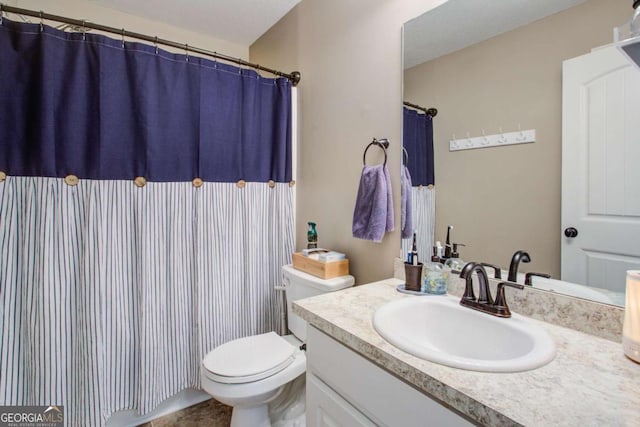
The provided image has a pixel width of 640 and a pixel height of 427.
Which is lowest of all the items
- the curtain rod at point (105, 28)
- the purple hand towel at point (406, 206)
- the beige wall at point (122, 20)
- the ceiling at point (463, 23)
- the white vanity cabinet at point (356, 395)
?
the white vanity cabinet at point (356, 395)

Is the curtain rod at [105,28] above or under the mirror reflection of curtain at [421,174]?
above

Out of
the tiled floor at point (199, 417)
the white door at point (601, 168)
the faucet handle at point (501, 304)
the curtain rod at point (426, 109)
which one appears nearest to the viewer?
the white door at point (601, 168)

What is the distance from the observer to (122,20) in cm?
203

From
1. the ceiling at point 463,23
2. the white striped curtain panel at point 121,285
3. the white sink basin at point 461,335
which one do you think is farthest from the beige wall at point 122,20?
the white sink basin at point 461,335

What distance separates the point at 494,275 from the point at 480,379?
0.53 m

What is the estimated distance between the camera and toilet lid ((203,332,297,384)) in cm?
128

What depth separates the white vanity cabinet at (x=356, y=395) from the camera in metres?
0.65

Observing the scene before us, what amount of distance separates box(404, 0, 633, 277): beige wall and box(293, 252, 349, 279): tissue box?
20.7 inches

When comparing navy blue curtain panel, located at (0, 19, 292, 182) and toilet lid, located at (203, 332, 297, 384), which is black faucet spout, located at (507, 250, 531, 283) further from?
navy blue curtain panel, located at (0, 19, 292, 182)

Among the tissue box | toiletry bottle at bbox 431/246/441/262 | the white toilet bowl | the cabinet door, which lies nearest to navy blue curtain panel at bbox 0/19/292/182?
the tissue box

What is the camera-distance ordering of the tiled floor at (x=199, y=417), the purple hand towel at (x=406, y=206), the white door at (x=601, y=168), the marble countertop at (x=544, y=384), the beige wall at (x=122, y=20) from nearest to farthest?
the marble countertop at (x=544, y=384)
the white door at (x=601, y=168)
the purple hand towel at (x=406, y=206)
the tiled floor at (x=199, y=417)
the beige wall at (x=122, y=20)

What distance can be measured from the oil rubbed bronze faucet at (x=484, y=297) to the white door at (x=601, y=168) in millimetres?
191

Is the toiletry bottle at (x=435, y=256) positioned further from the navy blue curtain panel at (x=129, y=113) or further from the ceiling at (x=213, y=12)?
the ceiling at (x=213, y=12)

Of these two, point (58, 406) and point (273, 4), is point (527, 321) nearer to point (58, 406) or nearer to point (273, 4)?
point (58, 406)
